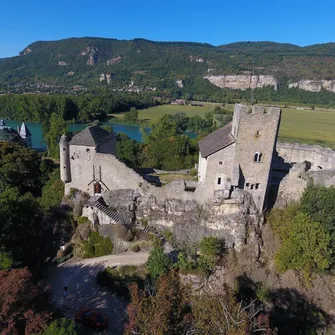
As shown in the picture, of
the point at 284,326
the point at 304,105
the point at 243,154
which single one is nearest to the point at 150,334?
the point at 284,326

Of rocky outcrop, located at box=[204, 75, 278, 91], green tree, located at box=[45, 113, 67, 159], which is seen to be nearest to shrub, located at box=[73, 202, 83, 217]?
green tree, located at box=[45, 113, 67, 159]

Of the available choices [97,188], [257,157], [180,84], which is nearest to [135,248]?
[97,188]

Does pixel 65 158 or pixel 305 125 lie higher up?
pixel 65 158

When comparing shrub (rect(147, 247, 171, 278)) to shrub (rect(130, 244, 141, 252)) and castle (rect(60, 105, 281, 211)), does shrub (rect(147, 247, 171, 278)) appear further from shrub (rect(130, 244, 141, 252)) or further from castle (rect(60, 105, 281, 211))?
castle (rect(60, 105, 281, 211))

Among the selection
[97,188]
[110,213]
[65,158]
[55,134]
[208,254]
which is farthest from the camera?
[55,134]

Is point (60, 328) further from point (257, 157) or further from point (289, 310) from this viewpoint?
point (257, 157)

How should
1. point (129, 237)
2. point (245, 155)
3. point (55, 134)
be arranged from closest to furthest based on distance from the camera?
1. point (245, 155)
2. point (129, 237)
3. point (55, 134)

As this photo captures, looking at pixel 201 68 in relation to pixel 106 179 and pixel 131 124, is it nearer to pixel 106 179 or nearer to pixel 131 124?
pixel 131 124
